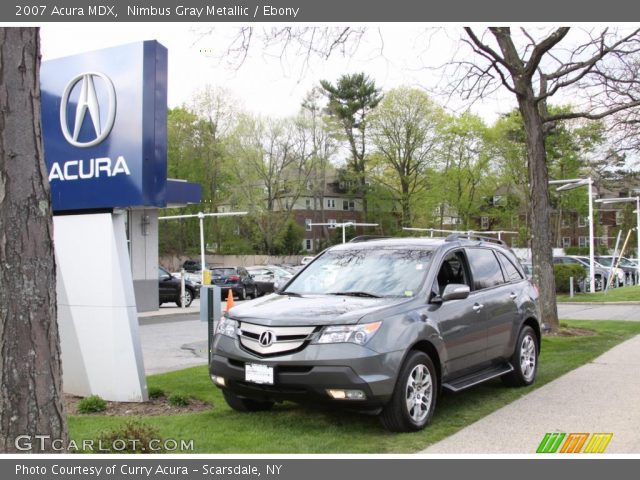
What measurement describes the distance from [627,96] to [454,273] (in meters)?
9.55

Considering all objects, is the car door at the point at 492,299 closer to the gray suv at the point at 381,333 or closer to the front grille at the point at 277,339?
the gray suv at the point at 381,333

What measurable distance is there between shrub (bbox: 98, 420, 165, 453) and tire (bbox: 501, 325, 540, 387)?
15.1 ft

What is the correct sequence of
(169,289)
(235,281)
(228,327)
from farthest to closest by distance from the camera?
(235,281), (169,289), (228,327)

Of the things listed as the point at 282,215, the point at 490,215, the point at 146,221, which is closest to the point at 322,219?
the point at 282,215

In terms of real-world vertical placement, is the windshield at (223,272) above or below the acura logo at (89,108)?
below

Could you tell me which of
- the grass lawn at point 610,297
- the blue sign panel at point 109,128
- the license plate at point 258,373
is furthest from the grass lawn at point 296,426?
the grass lawn at point 610,297

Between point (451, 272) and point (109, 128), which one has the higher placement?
point (109, 128)

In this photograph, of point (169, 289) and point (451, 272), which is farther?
point (169, 289)

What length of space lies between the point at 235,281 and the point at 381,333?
2472 cm

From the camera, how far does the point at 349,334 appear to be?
555 centimetres

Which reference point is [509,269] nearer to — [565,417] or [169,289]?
[565,417]

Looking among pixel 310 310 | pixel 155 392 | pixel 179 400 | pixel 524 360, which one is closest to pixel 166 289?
pixel 155 392
